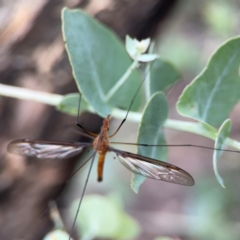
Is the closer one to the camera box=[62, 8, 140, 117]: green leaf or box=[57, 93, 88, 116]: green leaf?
box=[62, 8, 140, 117]: green leaf

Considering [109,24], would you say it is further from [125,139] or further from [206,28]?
[206,28]

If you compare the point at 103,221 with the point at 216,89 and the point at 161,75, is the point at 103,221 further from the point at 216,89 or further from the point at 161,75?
the point at 216,89

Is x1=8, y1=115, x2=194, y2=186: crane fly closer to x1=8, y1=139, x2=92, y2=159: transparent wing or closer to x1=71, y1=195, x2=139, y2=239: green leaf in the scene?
x1=8, y1=139, x2=92, y2=159: transparent wing

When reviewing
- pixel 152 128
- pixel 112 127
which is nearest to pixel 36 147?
pixel 152 128

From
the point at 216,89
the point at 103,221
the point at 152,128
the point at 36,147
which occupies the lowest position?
the point at 103,221

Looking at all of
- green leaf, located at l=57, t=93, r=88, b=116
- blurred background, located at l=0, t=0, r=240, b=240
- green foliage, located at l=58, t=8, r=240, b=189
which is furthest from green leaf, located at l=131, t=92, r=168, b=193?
blurred background, located at l=0, t=0, r=240, b=240

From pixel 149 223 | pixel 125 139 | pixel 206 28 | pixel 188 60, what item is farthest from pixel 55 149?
pixel 206 28
